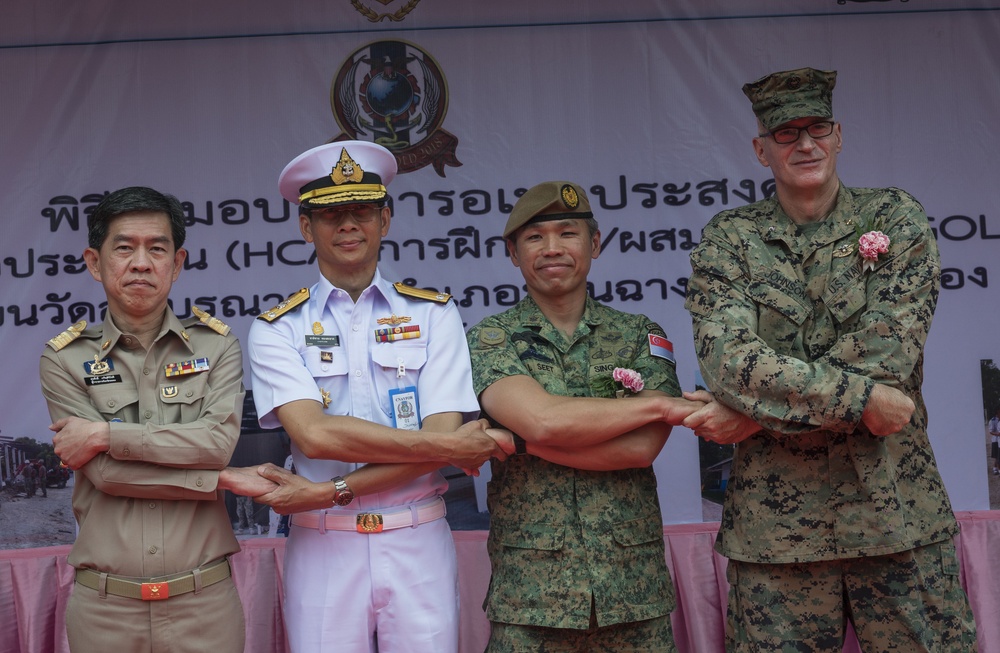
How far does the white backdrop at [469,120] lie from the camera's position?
4.39 m

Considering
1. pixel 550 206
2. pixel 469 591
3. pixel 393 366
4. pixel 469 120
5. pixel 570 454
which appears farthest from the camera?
pixel 469 120

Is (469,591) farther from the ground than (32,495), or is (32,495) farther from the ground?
(32,495)

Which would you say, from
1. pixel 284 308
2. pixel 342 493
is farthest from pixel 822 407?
pixel 284 308

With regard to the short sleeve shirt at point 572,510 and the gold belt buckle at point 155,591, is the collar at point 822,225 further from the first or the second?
the gold belt buckle at point 155,591

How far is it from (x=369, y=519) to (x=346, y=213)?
90 centimetres

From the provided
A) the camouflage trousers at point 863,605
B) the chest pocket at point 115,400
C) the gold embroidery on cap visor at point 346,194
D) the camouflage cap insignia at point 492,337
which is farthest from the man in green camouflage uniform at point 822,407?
the chest pocket at point 115,400

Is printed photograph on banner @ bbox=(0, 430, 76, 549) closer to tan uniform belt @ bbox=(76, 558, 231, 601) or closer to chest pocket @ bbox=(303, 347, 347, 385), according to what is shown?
tan uniform belt @ bbox=(76, 558, 231, 601)

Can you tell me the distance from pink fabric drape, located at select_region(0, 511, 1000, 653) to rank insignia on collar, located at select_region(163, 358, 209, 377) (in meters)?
1.30

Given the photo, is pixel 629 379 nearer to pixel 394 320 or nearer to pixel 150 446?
pixel 394 320

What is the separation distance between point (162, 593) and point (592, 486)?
1227mm

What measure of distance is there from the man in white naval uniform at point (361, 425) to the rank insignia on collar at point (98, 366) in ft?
1.32

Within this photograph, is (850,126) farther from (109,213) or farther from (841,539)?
(109,213)

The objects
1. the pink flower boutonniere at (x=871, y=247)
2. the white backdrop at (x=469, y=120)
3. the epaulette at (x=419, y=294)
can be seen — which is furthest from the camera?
the white backdrop at (x=469, y=120)

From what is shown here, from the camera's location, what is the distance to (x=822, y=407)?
8.71 ft
